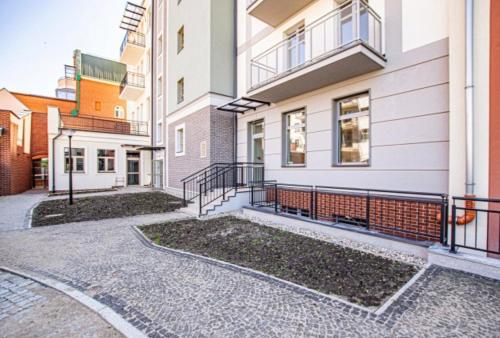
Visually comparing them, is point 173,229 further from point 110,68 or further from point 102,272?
point 110,68

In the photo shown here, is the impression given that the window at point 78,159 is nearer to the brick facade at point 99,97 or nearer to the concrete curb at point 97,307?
the brick facade at point 99,97

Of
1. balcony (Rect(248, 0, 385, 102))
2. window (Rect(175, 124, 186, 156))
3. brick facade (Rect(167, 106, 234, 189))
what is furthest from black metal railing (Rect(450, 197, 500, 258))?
window (Rect(175, 124, 186, 156))

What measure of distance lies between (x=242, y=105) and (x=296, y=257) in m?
6.54

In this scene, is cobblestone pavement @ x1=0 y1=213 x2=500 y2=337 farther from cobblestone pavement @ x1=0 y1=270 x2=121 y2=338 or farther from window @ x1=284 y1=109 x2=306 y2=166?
window @ x1=284 y1=109 x2=306 y2=166

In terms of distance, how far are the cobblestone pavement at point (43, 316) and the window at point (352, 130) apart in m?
6.04

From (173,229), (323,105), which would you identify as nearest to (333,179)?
(323,105)

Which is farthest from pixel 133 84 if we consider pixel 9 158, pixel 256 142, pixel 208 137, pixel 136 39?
pixel 256 142

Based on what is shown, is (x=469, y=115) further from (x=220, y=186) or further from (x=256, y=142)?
(x=220, y=186)

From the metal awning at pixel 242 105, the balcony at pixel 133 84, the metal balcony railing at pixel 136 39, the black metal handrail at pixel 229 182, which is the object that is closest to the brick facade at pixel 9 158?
the balcony at pixel 133 84

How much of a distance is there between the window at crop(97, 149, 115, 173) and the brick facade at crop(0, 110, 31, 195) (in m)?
4.33

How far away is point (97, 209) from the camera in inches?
367

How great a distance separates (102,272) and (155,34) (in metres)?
18.0

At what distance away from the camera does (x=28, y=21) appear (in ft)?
32.2

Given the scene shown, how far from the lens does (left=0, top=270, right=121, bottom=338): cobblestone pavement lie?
7.90 feet
